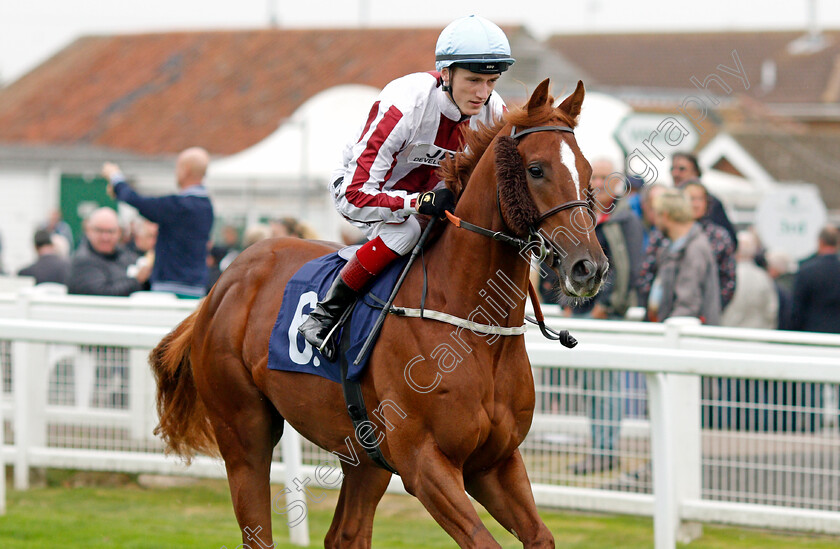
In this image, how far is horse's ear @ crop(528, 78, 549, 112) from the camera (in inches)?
132

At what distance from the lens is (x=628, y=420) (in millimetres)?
5449

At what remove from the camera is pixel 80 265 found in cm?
816

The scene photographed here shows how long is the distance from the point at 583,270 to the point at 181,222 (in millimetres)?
4100

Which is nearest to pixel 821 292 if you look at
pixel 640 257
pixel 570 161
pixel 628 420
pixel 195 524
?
pixel 640 257

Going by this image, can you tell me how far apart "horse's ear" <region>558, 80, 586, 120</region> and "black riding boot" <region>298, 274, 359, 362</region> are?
1007 mm

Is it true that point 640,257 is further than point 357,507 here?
Yes

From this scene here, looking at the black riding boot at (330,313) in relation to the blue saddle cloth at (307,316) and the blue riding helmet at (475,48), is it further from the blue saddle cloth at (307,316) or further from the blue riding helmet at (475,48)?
the blue riding helmet at (475,48)

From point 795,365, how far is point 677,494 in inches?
42.1

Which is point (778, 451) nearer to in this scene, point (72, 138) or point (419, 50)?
point (419, 50)

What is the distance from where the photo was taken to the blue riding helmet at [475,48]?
361 cm

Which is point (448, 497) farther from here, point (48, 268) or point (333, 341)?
point (48, 268)

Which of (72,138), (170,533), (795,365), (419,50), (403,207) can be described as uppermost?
(419,50)

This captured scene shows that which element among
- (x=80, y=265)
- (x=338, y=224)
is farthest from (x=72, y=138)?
(x=80, y=265)

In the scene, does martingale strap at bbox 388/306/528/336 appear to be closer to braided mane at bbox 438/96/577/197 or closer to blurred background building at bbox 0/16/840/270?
Answer: braided mane at bbox 438/96/577/197
